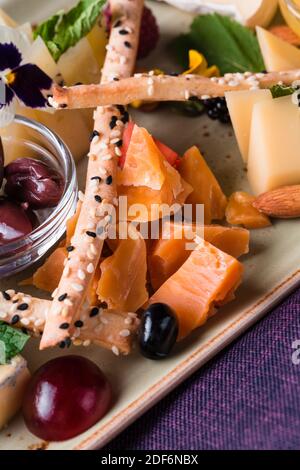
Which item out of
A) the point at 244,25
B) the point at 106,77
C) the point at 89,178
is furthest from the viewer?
the point at 244,25

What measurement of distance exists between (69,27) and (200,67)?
0.39m

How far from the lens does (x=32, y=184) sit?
1921mm

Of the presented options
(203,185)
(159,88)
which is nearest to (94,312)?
(203,185)

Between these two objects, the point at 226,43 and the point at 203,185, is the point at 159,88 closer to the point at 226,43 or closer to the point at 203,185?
the point at 203,185

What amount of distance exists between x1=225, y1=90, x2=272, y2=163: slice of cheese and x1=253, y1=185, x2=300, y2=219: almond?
0.62ft

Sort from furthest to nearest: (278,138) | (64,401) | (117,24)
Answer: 1. (117,24)
2. (278,138)
3. (64,401)

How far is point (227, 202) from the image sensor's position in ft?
6.63

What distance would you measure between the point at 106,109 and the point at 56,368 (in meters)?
0.69

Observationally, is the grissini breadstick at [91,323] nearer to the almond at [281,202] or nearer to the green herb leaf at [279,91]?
the almond at [281,202]

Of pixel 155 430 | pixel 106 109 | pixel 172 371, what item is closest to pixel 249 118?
pixel 106 109

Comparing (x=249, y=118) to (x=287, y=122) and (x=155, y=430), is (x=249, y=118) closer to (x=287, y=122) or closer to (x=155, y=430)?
(x=287, y=122)

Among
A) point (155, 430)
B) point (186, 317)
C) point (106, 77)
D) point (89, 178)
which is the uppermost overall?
point (106, 77)

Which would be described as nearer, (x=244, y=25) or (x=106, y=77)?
(x=106, y=77)

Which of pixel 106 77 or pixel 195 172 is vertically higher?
pixel 106 77
